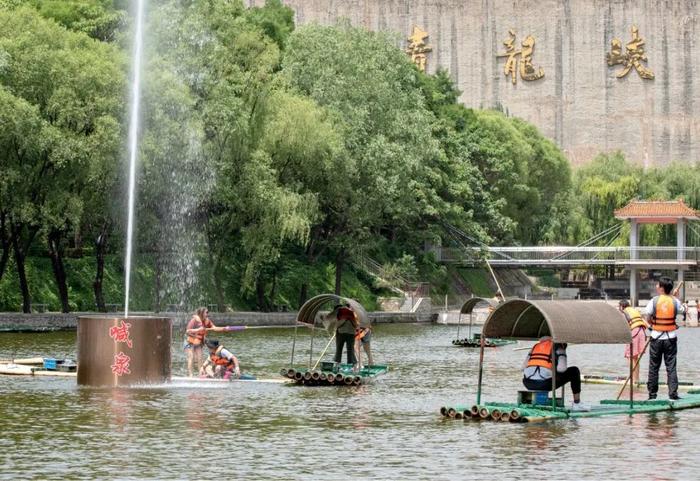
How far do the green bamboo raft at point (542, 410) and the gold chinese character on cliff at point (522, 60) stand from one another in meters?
105

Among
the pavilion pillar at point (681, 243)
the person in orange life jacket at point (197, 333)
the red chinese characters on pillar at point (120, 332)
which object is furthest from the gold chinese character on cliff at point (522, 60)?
the red chinese characters on pillar at point (120, 332)

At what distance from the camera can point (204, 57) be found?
2322 inches

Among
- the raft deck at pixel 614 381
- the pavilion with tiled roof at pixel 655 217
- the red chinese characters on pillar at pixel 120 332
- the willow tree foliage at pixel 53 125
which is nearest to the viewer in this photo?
the red chinese characters on pillar at pixel 120 332

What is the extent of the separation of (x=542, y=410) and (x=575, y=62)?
107 meters

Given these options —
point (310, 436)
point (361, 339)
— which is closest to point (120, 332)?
point (310, 436)

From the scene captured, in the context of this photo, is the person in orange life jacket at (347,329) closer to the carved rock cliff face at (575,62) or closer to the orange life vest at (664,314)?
the orange life vest at (664,314)

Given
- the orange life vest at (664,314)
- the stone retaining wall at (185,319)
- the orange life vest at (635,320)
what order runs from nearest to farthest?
the orange life vest at (664,314)
the orange life vest at (635,320)
the stone retaining wall at (185,319)

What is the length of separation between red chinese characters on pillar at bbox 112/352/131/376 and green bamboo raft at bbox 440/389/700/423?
694 centimetres

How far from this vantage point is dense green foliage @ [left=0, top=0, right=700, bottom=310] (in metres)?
52.0

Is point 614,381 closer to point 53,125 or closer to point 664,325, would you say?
point 664,325

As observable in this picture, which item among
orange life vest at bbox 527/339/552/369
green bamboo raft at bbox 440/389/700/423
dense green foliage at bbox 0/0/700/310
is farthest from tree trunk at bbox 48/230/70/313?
orange life vest at bbox 527/339/552/369

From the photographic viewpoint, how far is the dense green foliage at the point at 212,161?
52000mm

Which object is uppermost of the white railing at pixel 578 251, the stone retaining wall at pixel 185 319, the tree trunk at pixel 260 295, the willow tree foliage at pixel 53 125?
the willow tree foliage at pixel 53 125

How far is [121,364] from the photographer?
89.3ft
